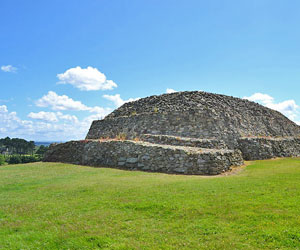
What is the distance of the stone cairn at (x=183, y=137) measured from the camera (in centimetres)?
1527

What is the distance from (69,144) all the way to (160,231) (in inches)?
727

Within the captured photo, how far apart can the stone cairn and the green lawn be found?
5197mm

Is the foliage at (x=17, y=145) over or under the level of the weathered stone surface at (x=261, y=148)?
over

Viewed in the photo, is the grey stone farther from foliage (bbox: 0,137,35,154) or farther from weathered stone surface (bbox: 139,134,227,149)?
foliage (bbox: 0,137,35,154)

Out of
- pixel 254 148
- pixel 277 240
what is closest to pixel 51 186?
pixel 277 240

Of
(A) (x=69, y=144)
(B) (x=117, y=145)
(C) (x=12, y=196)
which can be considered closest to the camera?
(C) (x=12, y=196)

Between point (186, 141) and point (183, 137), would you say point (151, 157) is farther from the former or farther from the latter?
point (183, 137)

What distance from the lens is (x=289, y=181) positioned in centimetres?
998

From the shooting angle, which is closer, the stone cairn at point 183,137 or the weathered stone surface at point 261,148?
the stone cairn at point 183,137

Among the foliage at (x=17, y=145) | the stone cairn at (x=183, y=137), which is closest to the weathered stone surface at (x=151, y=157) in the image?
the stone cairn at (x=183, y=137)

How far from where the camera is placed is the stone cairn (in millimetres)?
15266

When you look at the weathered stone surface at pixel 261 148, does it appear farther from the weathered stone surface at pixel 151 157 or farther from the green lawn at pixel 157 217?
the green lawn at pixel 157 217

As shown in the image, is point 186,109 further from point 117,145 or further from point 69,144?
point 69,144

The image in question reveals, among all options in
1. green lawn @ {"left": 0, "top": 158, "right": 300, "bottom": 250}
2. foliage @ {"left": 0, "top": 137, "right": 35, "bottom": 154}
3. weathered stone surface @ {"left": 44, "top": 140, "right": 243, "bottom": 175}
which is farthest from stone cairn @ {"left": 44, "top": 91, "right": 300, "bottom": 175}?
foliage @ {"left": 0, "top": 137, "right": 35, "bottom": 154}
